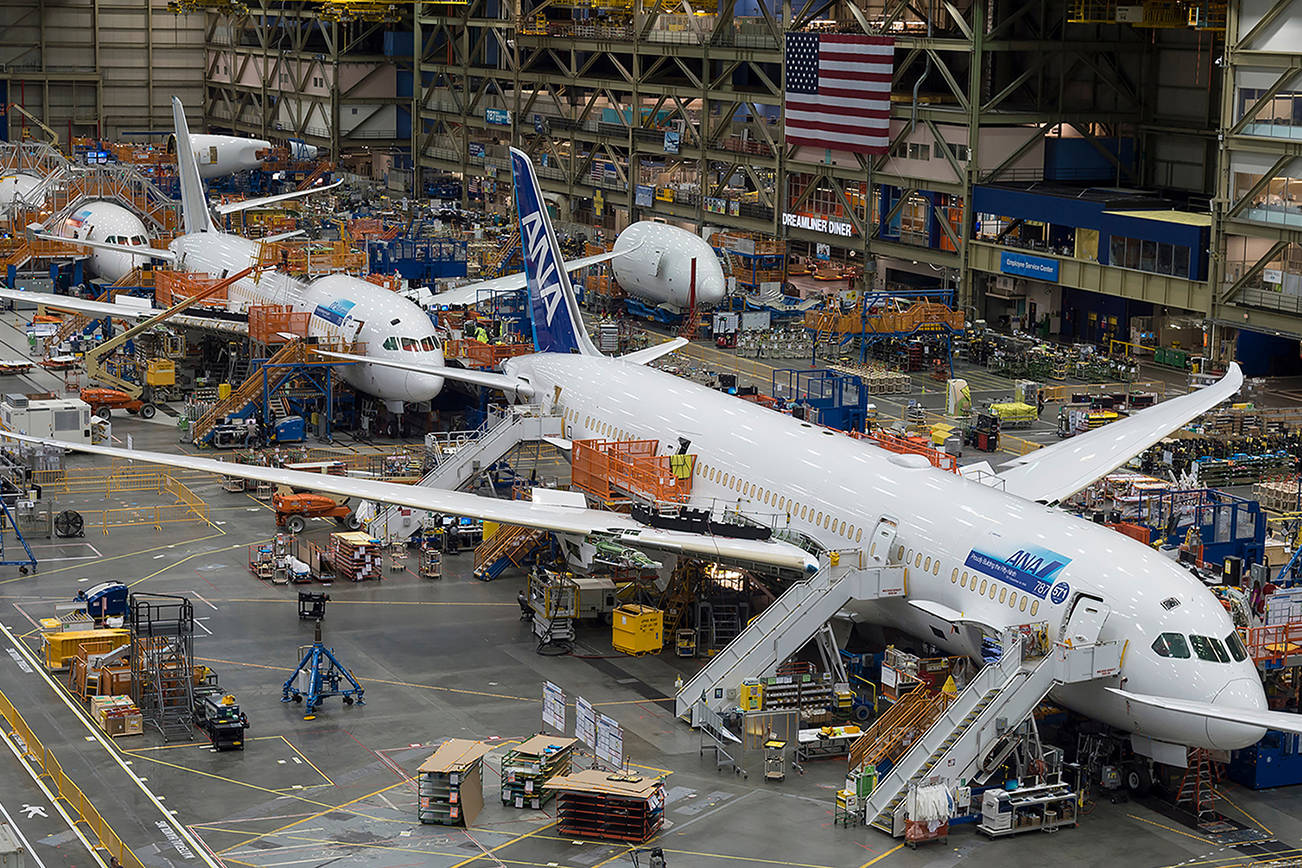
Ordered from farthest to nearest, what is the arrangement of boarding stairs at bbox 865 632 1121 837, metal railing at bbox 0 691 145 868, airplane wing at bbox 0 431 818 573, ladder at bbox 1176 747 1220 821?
airplane wing at bbox 0 431 818 573
ladder at bbox 1176 747 1220 821
boarding stairs at bbox 865 632 1121 837
metal railing at bbox 0 691 145 868

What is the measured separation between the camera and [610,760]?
3975 cm

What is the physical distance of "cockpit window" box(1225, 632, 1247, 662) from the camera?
3762 cm

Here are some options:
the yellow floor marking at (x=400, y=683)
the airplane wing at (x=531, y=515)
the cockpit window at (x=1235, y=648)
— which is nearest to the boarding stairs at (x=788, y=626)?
the airplane wing at (x=531, y=515)

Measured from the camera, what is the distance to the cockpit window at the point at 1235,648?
3762 centimetres

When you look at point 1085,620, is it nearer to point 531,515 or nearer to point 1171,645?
point 1171,645

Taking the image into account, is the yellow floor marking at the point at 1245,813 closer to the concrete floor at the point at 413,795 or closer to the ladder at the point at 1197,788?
the concrete floor at the point at 413,795

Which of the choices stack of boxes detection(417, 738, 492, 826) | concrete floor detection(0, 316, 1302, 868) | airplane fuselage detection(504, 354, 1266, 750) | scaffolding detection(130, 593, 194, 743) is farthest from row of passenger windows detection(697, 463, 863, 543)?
scaffolding detection(130, 593, 194, 743)

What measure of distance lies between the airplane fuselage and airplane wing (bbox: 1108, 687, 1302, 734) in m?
0.20

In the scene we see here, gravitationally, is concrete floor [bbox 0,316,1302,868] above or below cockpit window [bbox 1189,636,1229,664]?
below

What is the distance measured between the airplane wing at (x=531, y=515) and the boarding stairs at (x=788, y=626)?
3.52 feet

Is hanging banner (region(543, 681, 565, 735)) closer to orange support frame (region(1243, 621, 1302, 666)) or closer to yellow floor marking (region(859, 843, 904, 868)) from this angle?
yellow floor marking (region(859, 843, 904, 868))

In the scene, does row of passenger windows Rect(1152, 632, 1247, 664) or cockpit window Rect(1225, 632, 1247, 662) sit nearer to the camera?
row of passenger windows Rect(1152, 632, 1247, 664)

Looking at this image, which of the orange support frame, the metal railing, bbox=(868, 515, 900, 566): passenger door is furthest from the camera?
bbox=(868, 515, 900, 566): passenger door

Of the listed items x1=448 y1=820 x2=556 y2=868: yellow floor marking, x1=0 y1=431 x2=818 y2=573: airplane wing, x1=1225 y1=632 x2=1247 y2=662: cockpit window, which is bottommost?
x1=448 y1=820 x2=556 y2=868: yellow floor marking
